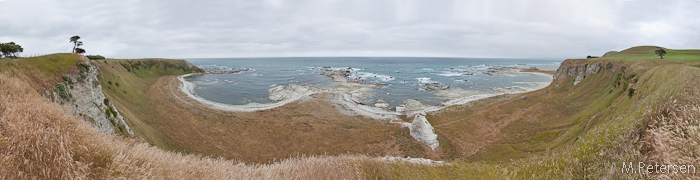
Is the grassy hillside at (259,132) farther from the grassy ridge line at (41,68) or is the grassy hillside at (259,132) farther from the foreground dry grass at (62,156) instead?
the foreground dry grass at (62,156)

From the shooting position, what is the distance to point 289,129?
19.6 m

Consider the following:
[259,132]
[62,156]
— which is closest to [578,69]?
[259,132]

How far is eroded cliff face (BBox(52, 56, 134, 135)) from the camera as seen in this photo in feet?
38.4

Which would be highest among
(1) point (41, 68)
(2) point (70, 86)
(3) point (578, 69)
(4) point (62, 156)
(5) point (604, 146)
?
(1) point (41, 68)

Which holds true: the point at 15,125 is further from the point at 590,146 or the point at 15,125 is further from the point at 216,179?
the point at 590,146

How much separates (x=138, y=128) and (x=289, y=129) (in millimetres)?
9766

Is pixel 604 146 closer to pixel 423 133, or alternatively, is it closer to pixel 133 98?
pixel 423 133

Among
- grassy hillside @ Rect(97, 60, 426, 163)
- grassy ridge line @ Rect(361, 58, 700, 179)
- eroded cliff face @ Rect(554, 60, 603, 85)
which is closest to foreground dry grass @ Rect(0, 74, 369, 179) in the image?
grassy ridge line @ Rect(361, 58, 700, 179)

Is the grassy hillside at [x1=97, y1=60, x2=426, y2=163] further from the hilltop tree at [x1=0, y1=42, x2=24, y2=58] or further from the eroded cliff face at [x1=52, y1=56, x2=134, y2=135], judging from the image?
the hilltop tree at [x1=0, y1=42, x2=24, y2=58]

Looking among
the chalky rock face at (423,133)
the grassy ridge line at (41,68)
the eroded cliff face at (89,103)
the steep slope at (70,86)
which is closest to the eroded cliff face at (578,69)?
the chalky rock face at (423,133)

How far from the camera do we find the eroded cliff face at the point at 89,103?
11695 millimetres

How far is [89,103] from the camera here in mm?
12891

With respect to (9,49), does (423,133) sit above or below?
below

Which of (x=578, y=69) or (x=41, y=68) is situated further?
(x=578, y=69)
